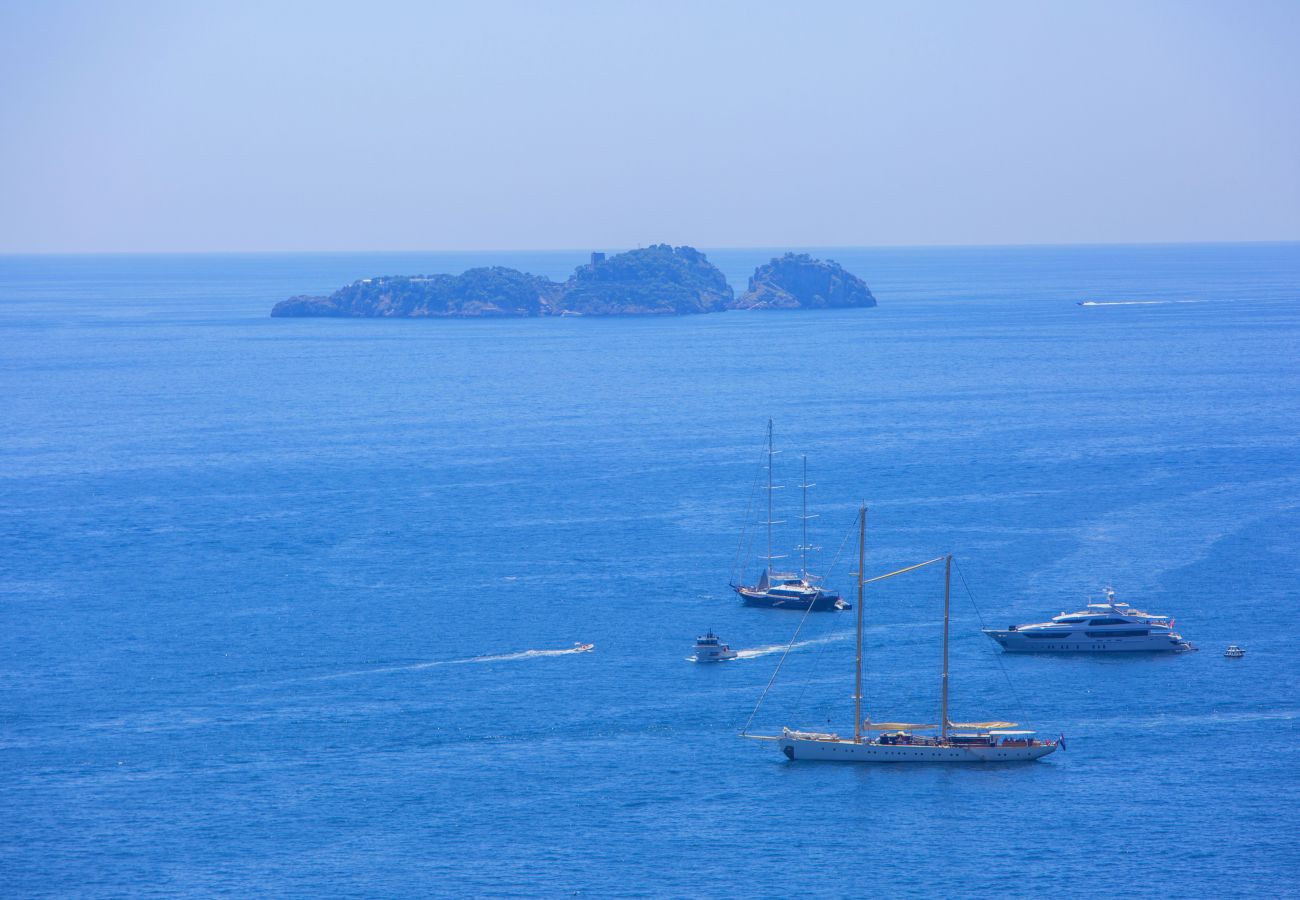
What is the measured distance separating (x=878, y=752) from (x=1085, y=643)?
68.9 ft

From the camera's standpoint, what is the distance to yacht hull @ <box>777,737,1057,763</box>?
244ft

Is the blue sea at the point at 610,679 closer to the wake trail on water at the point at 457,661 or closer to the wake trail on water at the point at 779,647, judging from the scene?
the wake trail on water at the point at 779,647

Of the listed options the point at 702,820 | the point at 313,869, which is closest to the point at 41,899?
the point at 313,869

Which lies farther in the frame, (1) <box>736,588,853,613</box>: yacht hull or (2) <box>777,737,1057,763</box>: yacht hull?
(1) <box>736,588,853,613</box>: yacht hull

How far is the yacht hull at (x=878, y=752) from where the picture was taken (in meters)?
74.4

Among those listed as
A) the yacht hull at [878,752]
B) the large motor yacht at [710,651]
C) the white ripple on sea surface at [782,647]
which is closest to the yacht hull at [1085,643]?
the white ripple on sea surface at [782,647]

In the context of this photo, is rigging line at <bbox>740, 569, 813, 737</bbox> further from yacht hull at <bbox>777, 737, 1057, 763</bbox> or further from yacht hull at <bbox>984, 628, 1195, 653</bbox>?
yacht hull at <bbox>984, 628, 1195, 653</bbox>

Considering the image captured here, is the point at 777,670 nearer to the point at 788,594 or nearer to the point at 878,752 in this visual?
the point at 878,752

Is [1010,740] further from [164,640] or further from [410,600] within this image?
[164,640]

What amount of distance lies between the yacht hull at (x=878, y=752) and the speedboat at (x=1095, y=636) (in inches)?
609

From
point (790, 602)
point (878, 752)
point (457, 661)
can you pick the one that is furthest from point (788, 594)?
point (878, 752)

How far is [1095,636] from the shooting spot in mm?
89750

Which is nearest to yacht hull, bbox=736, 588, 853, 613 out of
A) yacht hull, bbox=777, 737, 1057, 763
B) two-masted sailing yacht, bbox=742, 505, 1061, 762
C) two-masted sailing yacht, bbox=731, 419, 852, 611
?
two-masted sailing yacht, bbox=731, 419, 852, 611

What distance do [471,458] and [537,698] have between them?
7321cm
